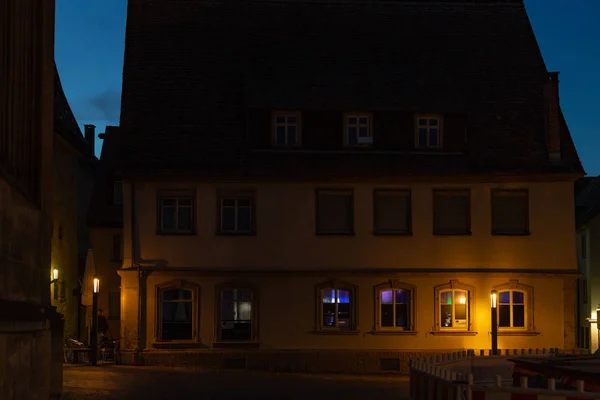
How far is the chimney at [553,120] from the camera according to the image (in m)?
35.2

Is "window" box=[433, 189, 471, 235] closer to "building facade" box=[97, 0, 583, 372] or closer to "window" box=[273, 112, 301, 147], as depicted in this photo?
"building facade" box=[97, 0, 583, 372]

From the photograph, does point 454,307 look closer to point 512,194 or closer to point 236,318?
point 512,194

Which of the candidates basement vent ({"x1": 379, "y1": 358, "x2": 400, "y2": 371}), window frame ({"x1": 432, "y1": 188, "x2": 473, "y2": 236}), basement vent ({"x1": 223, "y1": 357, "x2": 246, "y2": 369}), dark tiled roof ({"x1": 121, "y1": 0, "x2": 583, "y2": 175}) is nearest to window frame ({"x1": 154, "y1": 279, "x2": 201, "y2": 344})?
basement vent ({"x1": 223, "y1": 357, "x2": 246, "y2": 369})

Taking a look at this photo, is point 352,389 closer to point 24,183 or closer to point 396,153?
point 396,153

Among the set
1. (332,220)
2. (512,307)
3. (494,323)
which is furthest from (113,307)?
(494,323)

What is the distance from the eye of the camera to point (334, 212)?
34.5 m

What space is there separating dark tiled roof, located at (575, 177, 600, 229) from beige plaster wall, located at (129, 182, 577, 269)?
1636 centimetres

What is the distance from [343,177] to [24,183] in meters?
22.3

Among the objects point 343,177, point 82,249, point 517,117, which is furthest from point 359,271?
point 82,249

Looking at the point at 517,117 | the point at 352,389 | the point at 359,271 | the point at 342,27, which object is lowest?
the point at 352,389

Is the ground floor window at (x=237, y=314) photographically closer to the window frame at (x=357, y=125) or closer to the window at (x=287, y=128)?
the window at (x=287, y=128)

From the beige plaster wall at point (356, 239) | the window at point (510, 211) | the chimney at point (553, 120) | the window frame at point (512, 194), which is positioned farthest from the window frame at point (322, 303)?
the chimney at point (553, 120)

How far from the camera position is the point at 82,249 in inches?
2041

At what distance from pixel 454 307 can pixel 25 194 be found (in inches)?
976
